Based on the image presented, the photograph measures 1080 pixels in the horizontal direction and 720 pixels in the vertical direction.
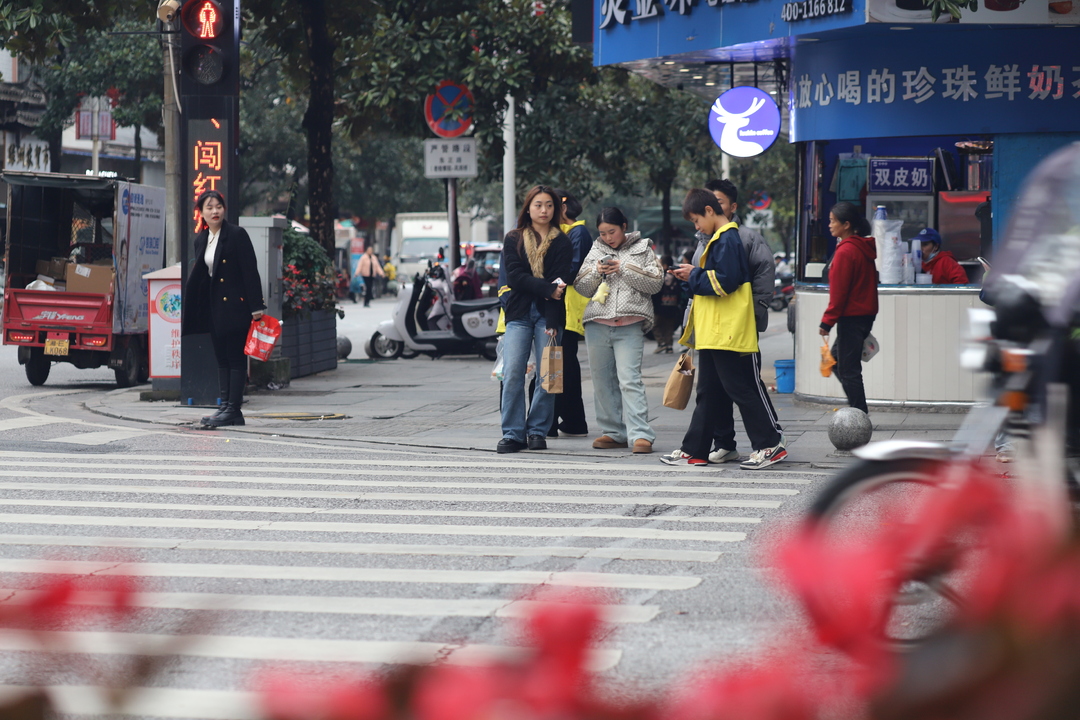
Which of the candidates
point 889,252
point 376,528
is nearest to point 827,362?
point 889,252

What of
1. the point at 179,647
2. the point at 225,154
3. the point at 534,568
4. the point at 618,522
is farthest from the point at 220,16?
the point at 179,647

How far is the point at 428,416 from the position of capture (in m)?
12.5

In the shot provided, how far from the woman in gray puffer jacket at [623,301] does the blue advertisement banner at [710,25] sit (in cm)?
336

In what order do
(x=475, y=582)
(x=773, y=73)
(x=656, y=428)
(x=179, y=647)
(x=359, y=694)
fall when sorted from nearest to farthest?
(x=359, y=694)
(x=179, y=647)
(x=475, y=582)
(x=656, y=428)
(x=773, y=73)

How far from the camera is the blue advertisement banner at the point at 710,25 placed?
39.7 feet

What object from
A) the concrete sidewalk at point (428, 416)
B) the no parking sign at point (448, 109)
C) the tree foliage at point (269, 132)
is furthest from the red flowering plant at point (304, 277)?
the tree foliage at point (269, 132)

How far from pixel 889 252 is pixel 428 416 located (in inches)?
166

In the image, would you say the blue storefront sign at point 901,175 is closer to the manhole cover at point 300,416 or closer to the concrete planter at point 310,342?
the manhole cover at point 300,416

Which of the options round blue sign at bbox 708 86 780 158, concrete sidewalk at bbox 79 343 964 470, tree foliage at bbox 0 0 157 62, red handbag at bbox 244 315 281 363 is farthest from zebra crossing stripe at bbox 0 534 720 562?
tree foliage at bbox 0 0 157 62

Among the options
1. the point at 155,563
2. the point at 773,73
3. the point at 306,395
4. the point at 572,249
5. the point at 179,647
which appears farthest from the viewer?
the point at 773,73

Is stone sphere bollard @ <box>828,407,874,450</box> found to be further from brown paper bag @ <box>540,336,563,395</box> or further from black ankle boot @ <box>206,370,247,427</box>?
black ankle boot @ <box>206,370,247,427</box>

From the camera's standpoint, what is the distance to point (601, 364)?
32.4 ft

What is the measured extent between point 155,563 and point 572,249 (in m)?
4.82

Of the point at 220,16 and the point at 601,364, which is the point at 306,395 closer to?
the point at 220,16
